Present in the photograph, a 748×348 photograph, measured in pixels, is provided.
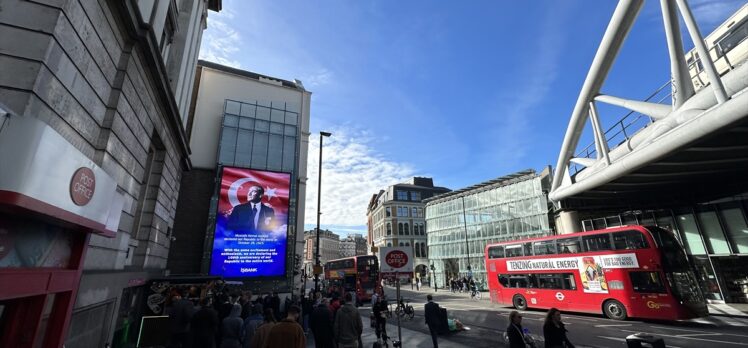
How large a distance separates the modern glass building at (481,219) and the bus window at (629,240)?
22192 millimetres

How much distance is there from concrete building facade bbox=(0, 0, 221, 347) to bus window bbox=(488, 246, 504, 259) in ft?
61.9

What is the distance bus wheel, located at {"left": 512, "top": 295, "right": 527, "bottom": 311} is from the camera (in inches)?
731

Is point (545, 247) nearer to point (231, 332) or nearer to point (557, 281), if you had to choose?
point (557, 281)

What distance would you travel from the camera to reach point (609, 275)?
14828 mm

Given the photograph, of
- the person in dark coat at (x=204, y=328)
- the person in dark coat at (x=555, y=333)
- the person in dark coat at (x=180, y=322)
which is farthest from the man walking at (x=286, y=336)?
the person in dark coat at (x=555, y=333)

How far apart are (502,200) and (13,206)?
142 ft

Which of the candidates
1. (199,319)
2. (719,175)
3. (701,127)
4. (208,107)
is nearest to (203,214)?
(208,107)

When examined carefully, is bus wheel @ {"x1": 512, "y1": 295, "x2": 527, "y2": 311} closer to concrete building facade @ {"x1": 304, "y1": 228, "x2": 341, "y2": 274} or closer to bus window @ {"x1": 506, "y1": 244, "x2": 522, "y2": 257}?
bus window @ {"x1": 506, "y1": 244, "x2": 522, "y2": 257}

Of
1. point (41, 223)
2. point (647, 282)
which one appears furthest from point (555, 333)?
point (647, 282)

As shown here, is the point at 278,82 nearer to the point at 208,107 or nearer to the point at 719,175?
the point at 208,107

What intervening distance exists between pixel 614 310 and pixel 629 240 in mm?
3404

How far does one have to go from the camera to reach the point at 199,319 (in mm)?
6934

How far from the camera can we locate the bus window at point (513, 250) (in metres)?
19.0

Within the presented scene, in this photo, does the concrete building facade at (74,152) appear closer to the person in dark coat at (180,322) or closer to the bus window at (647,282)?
the person in dark coat at (180,322)
